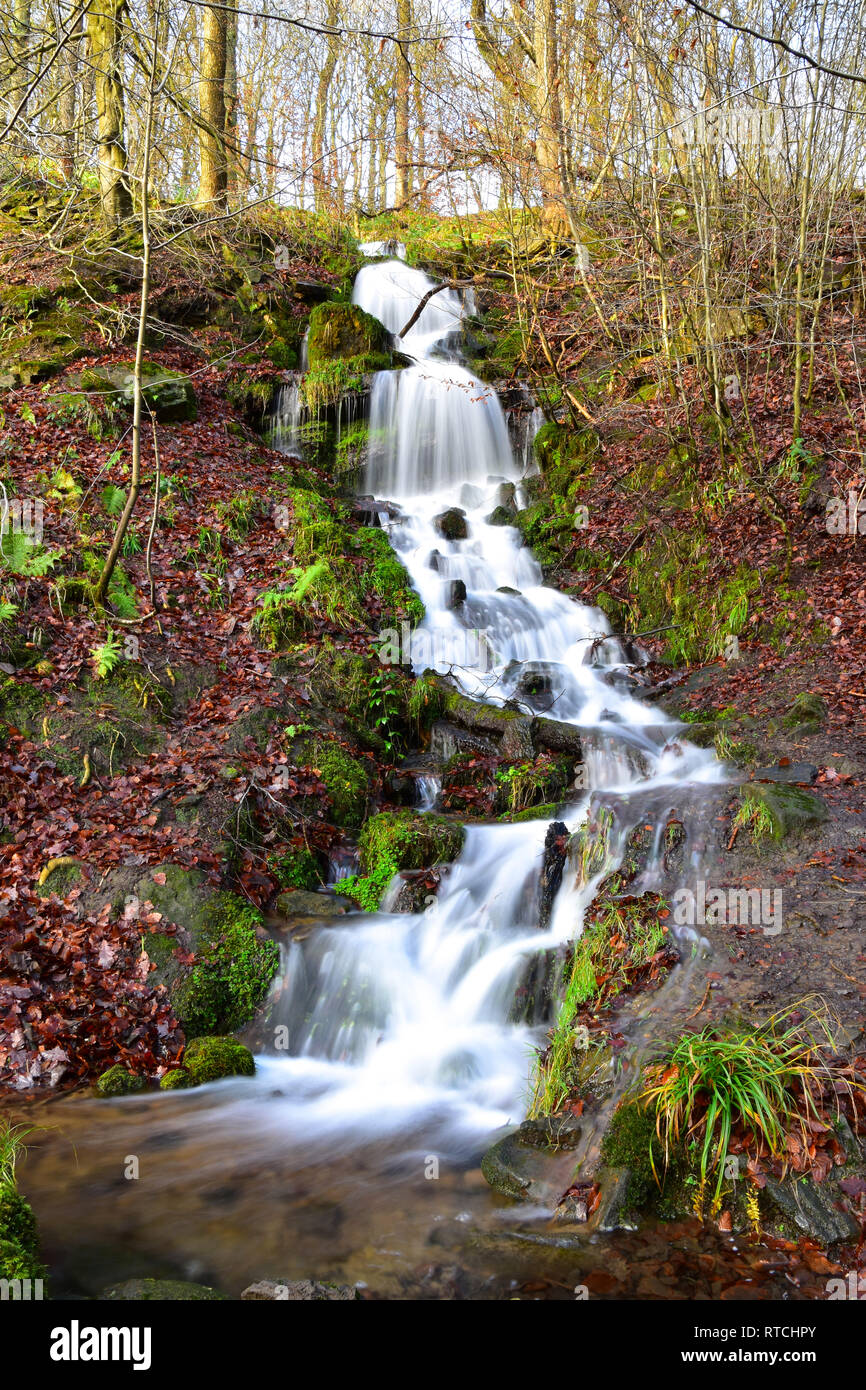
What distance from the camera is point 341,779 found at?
774cm

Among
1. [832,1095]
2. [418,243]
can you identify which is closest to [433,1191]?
[832,1095]

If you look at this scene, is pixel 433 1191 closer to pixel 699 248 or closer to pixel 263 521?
pixel 263 521

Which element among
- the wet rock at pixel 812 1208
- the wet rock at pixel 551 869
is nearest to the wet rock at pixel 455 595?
the wet rock at pixel 551 869

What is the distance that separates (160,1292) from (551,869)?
4.05m

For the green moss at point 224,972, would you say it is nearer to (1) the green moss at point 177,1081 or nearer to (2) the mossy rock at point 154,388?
(1) the green moss at point 177,1081

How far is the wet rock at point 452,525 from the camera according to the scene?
1238 cm

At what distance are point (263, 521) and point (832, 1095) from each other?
342 inches

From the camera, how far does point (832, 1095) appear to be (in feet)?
13.2

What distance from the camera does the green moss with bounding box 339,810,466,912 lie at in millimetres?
7102

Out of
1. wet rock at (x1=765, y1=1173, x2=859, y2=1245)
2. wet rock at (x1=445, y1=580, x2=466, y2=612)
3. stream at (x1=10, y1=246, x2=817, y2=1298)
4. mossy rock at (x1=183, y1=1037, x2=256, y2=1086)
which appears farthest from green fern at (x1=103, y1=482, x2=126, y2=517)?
wet rock at (x1=765, y1=1173, x2=859, y2=1245)

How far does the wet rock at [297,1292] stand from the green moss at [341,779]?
4224mm

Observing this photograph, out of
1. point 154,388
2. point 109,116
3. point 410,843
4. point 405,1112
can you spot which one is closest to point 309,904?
point 410,843

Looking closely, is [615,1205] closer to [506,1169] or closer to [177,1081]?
[506,1169]

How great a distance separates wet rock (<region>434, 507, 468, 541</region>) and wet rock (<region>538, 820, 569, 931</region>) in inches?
256
